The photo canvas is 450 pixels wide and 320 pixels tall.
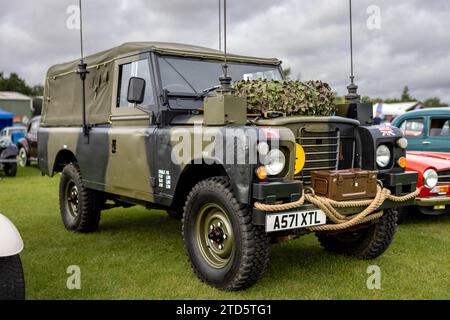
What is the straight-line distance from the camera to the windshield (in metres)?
4.75

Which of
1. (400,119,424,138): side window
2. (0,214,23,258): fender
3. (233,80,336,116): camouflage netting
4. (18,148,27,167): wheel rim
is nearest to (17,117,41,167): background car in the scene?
(18,148,27,167): wheel rim

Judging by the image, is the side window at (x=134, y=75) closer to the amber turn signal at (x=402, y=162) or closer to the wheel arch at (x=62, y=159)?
the wheel arch at (x=62, y=159)

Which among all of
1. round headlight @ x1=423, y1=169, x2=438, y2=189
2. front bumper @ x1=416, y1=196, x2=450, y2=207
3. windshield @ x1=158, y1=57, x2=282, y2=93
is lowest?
front bumper @ x1=416, y1=196, x2=450, y2=207

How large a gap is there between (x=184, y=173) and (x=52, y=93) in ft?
11.5

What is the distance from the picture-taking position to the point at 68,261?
4879mm

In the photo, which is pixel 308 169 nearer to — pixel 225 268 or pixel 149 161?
pixel 225 268

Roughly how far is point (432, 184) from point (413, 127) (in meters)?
2.17

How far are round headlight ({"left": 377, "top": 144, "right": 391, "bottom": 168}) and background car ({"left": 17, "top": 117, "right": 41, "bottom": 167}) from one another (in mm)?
12905

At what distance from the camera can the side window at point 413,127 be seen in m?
8.07

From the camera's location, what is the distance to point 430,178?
20.7 ft

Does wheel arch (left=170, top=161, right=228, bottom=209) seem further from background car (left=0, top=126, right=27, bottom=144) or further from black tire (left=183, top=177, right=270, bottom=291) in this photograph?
background car (left=0, top=126, right=27, bottom=144)

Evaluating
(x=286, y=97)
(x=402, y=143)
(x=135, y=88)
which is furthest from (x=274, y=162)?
(x=135, y=88)

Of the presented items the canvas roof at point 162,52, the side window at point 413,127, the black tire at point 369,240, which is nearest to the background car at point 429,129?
the side window at point 413,127
